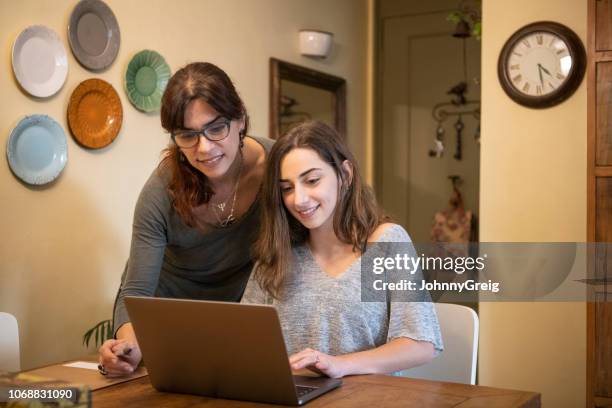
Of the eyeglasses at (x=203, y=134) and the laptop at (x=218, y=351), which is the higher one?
the eyeglasses at (x=203, y=134)

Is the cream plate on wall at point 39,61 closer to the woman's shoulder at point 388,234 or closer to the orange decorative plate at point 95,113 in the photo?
the orange decorative plate at point 95,113

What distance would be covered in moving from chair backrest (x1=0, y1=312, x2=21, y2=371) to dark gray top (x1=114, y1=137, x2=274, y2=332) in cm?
28

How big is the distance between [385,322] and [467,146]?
135 inches

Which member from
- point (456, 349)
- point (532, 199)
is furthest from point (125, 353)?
point (532, 199)

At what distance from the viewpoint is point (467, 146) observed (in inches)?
198

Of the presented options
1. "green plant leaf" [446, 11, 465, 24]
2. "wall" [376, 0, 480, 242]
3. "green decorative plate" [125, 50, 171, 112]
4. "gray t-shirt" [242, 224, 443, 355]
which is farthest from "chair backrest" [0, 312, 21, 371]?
"wall" [376, 0, 480, 242]

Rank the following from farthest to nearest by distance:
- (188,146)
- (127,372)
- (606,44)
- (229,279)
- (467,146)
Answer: (467,146) → (606,44) → (229,279) → (188,146) → (127,372)

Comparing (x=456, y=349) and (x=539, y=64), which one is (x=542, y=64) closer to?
(x=539, y=64)

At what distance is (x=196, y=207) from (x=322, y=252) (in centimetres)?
38

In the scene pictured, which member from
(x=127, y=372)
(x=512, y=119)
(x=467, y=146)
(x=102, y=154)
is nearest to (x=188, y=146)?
(x=127, y=372)

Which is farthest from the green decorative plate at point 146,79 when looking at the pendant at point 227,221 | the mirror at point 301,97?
the pendant at point 227,221

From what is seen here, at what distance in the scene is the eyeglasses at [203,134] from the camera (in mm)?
1804

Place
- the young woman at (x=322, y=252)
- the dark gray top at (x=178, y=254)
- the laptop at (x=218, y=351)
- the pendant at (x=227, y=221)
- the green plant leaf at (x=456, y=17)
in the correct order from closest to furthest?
the laptop at (x=218, y=351), the young woman at (x=322, y=252), the dark gray top at (x=178, y=254), the pendant at (x=227, y=221), the green plant leaf at (x=456, y=17)

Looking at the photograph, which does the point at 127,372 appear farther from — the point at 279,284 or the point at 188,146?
the point at 188,146
